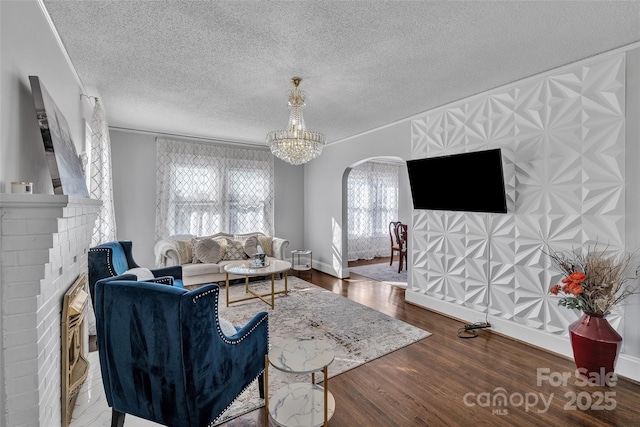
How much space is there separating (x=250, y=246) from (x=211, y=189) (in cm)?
132

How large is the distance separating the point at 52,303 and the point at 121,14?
6.03 feet

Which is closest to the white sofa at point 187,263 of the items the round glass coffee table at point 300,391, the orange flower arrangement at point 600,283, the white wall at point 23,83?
the white wall at point 23,83

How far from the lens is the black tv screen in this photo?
9.72 ft

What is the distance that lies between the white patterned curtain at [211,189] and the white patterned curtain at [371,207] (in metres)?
2.22

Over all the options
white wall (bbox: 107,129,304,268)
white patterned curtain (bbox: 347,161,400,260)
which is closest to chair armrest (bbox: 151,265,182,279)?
white wall (bbox: 107,129,304,268)

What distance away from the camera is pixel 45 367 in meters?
1.41

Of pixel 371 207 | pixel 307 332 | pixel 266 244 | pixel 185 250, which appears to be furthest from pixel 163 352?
pixel 371 207

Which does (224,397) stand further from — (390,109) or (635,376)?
(390,109)

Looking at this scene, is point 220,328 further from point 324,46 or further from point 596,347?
point 596,347

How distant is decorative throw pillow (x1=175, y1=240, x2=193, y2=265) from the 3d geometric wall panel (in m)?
3.83

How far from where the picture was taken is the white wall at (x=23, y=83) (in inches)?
54.3

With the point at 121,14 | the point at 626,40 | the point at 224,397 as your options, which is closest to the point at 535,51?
the point at 626,40

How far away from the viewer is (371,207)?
7594 mm

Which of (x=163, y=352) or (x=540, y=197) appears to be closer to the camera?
(x=163, y=352)
